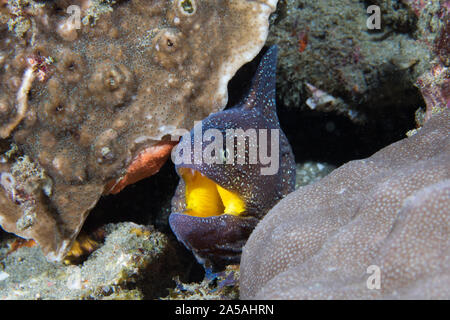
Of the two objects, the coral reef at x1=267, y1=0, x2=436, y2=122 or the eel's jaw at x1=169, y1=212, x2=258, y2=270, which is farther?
the coral reef at x1=267, y1=0, x2=436, y2=122

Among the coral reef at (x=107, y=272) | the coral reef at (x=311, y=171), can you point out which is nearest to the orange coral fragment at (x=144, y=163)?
the coral reef at (x=107, y=272)

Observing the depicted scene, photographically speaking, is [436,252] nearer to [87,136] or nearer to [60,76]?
[87,136]

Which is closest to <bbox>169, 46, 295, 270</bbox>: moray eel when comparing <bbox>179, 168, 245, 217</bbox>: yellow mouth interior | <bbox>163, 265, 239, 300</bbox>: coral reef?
<bbox>179, 168, 245, 217</bbox>: yellow mouth interior

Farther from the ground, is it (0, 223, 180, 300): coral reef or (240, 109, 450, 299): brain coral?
(240, 109, 450, 299): brain coral

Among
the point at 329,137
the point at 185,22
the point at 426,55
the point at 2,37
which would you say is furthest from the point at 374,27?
the point at 2,37

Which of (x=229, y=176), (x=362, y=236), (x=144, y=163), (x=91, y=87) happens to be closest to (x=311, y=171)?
(x=229, y=176)

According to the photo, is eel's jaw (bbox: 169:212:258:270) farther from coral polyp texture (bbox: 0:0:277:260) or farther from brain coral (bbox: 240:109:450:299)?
coral polyp texture (bbox: 0:0:277:260)
